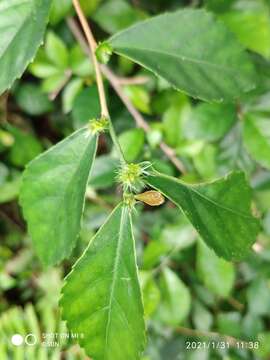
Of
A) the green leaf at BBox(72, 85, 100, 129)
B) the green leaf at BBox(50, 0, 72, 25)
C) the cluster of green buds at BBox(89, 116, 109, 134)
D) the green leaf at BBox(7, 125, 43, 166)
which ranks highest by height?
the green leaf at BBox(50, 0, 72, 25)

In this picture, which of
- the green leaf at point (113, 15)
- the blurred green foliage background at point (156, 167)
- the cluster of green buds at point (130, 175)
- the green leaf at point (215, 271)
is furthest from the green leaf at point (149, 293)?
the green leaf at point (113, 15)

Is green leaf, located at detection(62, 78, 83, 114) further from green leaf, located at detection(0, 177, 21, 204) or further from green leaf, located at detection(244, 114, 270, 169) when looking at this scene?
green leaf, located at detection(244, 114, 270, 169)

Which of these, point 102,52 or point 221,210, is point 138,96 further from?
point 221,210


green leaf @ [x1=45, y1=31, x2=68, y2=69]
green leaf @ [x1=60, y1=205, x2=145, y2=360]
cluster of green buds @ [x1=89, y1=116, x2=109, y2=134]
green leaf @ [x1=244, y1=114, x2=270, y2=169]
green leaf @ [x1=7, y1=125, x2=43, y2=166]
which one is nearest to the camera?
green leaf @ [x1=60, y1=205, x2=145, y2=360]

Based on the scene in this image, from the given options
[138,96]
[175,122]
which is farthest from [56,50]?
[175,122]

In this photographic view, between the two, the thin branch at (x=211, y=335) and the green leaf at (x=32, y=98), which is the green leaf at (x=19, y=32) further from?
the thin branch at (x=211, y=335)

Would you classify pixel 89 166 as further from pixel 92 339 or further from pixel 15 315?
pixel 15 315

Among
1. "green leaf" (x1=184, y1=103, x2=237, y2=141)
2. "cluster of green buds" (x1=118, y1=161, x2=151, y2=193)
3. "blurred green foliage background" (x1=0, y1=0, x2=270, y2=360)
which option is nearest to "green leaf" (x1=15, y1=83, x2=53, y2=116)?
"blurred green foliage background" (x1=0, y1=0, x2=270, y2=360)
